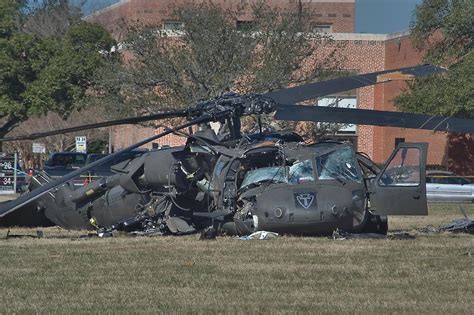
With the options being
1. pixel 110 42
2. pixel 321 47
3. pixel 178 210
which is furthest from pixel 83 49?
pixel 178 210

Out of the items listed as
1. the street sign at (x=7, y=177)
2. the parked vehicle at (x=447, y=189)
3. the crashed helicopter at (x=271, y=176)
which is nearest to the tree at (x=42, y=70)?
the street sign at (x=7, y=177)

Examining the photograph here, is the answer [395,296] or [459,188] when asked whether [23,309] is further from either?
[459,188]

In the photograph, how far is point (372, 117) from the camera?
1719cm

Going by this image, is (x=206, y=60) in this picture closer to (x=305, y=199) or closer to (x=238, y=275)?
(x=305, y=199)

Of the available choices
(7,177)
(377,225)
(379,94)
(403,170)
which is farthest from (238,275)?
(379,94)

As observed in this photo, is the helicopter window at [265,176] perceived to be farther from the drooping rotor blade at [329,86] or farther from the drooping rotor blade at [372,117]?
the drooping rotor blade at [329,86]

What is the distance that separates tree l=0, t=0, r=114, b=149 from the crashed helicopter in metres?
27.2

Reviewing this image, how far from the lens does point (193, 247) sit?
55.0 feet

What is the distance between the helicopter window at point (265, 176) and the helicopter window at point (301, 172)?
148 millimetres

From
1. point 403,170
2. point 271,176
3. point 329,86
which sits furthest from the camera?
point 271,176

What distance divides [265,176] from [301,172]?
2.16 ft

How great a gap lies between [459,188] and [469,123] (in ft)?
77.9

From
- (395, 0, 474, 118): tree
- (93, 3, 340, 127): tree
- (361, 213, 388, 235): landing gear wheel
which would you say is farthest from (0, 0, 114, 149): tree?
(361, 213, 388, 235): landing gear wheel

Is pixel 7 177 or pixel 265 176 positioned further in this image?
pixel 7 177
